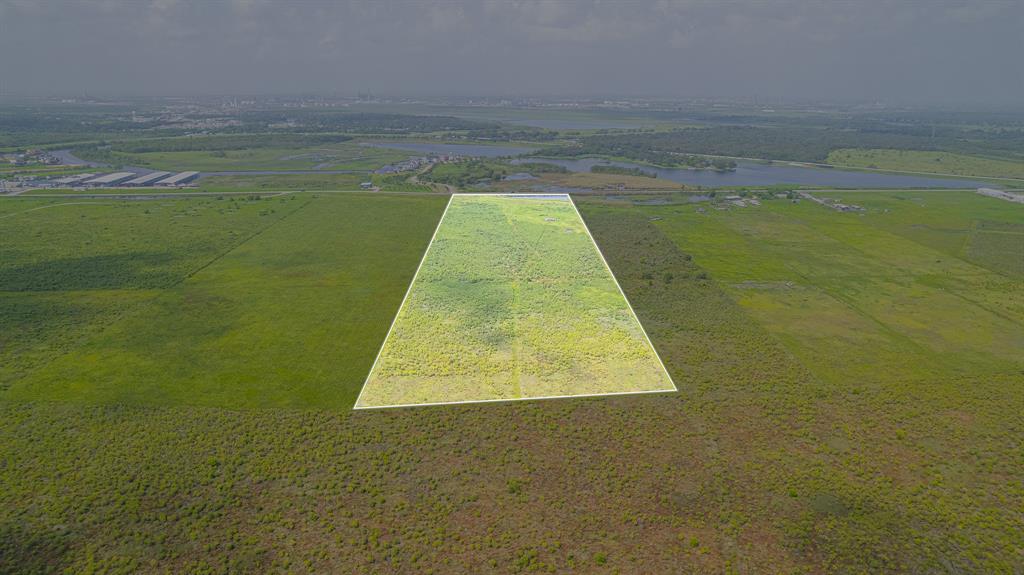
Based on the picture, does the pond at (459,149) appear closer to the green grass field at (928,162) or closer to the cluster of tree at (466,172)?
the cluster of tree at (466,172)

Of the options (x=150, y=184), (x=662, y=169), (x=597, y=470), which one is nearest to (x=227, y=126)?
(x=150, y=184)

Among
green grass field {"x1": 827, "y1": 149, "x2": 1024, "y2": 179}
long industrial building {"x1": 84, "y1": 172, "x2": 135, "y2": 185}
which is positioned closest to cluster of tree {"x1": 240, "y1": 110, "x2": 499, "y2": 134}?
long industrial building {"x1": 84, "y1": 172, "x2": 135, "y2": 185}

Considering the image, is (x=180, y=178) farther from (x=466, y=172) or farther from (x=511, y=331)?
(x=511, y=331)

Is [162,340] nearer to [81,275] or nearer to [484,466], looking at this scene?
[81,275]

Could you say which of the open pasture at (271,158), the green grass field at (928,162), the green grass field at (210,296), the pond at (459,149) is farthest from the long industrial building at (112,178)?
the green grass field at (928,162)

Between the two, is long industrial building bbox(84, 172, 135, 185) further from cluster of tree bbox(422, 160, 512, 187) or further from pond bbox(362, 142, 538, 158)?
pond bbox(362, 142, 538, 158)

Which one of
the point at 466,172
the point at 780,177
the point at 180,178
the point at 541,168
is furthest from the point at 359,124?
the point at 780,177
